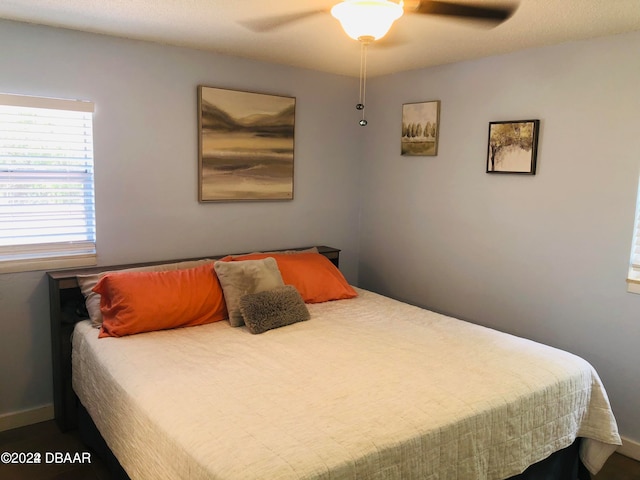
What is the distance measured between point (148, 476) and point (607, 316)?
244 cm

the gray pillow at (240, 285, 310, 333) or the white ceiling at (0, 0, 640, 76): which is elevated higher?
the white ceiling at (0, 0, 640, 76)

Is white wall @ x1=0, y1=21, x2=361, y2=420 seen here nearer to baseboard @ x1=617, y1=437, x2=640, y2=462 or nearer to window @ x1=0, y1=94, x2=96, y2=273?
window @ x1=0, y1=94, x2=96, y2=273

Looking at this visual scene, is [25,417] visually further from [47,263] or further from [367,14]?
[367,14]

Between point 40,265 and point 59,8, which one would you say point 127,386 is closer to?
point 40,265

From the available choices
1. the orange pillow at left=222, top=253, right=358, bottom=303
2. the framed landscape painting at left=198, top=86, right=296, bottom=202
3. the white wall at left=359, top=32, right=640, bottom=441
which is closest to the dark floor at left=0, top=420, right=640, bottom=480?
the white wall at left=359, top=32, right=640, bottom=441

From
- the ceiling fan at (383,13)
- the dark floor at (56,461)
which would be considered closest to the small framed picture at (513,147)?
the ceiling fan at (383,13)

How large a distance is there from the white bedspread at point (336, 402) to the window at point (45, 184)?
51 cm

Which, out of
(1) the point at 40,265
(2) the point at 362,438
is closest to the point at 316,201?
(1) the point at 40,265

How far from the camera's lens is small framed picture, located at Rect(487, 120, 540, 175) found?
3.06 metres

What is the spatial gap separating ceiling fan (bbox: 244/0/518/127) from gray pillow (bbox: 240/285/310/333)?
4.65 feet

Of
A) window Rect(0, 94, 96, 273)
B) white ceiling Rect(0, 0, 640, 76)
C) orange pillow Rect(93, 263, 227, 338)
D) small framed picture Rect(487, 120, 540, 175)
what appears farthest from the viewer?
small framed picture Rect(487, 120, 540, 175)

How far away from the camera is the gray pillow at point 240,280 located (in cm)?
287

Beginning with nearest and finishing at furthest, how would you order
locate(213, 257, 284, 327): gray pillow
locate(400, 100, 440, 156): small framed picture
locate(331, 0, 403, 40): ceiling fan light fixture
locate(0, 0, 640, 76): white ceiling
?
locate(331, 0, 403, 40): ceiling fan light fixture
locate(0, 0, 640, 76): white ceiling
locate(213, 257, 284, 327): gray pillow
locate(400, 100, 440, 156): small framed picture

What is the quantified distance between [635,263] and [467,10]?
62.3 inches
